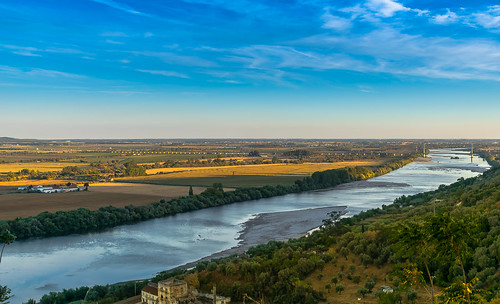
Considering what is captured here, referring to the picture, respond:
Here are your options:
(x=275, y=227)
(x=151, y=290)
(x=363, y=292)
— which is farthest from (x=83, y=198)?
(x=363, y=292)

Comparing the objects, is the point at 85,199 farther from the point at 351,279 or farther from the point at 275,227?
the point at 351,279

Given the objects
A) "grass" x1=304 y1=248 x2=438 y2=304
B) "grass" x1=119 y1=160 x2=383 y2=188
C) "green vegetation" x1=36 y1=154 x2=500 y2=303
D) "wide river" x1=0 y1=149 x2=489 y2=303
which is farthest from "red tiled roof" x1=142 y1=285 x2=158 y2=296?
"grass" x1=119 y1=160 x2=383 y2=188

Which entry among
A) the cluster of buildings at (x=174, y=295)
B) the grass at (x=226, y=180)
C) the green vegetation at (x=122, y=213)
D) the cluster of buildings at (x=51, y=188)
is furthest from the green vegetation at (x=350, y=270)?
the grass at (x=226, y=180)

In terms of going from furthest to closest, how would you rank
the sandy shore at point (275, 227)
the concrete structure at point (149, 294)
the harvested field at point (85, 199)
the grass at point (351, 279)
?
1. the harvested field at point (85, 199)
2. the sandy shore at point (275, 227)
3. the concrete structure at point (149, 294)
4. the grass at point (351, 279)

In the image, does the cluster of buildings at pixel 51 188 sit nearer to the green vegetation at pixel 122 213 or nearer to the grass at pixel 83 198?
the grass at pixel 83 198

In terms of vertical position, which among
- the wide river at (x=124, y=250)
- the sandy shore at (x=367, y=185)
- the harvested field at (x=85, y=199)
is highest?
the harvested field at (x=85, y=199)

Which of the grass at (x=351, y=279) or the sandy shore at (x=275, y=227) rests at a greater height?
the grass at (x=351, y=279)

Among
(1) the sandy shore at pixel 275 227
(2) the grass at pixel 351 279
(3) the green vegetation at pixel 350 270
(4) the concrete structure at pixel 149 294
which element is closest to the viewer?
(3) the green vegetation at pixel 350 270

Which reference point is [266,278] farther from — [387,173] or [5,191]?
[387,173]
